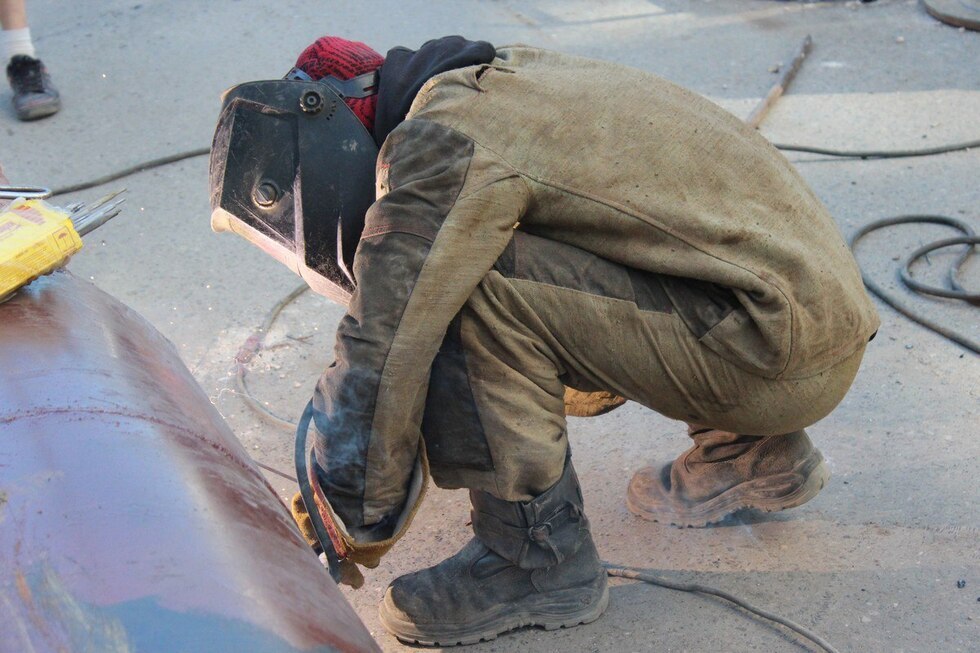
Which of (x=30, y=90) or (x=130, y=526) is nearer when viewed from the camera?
(x=130, y=526)

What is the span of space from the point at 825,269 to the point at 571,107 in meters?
0.52

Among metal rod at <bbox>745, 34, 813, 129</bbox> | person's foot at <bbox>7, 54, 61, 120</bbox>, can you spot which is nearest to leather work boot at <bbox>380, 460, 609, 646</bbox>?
metal rod at <bbox>745, 34, 813, 129</bbox>

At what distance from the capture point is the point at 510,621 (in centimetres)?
200

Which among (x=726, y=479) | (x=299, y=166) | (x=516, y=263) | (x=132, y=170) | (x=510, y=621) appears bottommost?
(x=132, y=170)

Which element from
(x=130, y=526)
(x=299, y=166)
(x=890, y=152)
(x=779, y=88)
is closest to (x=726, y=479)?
(x=299, y=166)

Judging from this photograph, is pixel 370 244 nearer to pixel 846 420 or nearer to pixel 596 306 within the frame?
pixel 596 306

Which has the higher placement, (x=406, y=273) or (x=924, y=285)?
(x=406, y=273)

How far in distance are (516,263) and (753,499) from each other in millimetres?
793

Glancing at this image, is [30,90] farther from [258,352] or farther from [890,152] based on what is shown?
[890,152]

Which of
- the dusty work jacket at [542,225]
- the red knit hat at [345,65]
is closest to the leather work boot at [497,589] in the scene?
the dusty work jacket at [542,225]

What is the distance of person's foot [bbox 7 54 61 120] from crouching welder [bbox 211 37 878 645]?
9.49ft

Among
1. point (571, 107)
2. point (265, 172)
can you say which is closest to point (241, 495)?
point (265, 172)

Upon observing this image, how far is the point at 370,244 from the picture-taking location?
1.69 m

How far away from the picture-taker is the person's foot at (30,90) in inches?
171
